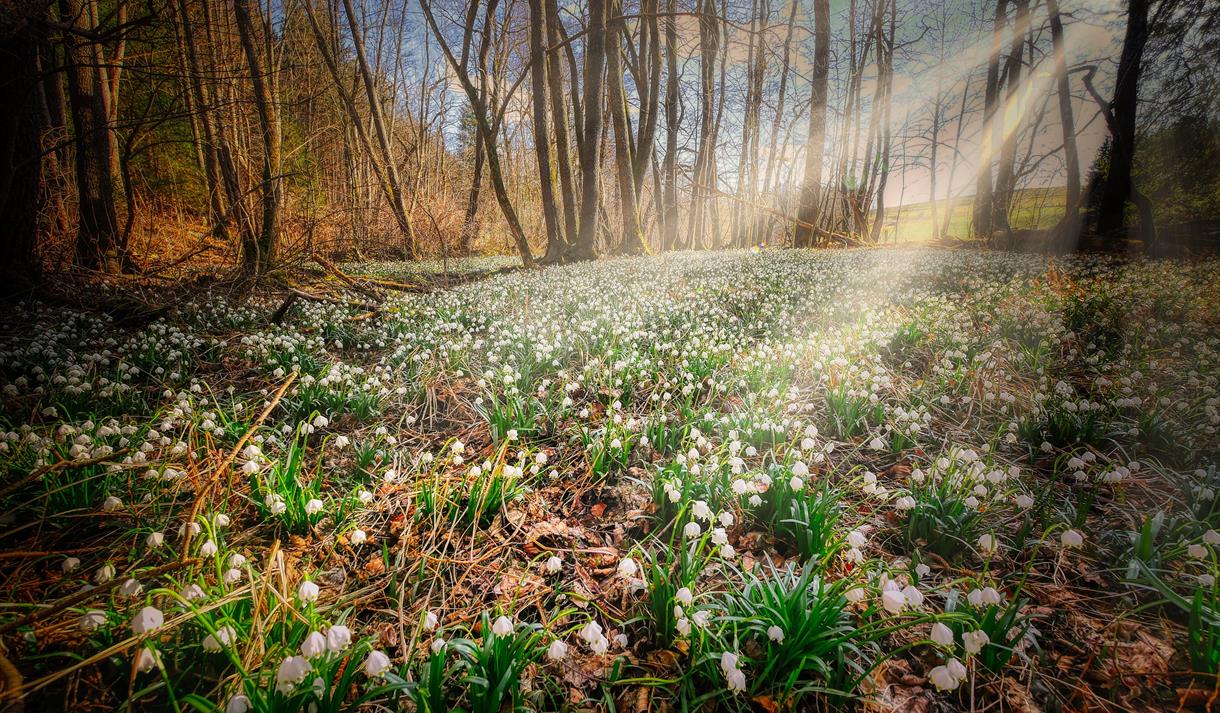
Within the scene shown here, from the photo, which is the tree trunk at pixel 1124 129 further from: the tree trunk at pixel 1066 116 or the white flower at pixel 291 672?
A: the white flower at pixel 291 672

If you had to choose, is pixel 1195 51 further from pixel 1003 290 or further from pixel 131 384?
pixel 131 384

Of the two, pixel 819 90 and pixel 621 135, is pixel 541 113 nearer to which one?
pixel 621 135

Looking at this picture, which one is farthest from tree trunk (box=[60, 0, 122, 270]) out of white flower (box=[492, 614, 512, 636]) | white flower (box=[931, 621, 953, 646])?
white flower (box=[931, 621, 953, 646])

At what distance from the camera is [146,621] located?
1.21 meters

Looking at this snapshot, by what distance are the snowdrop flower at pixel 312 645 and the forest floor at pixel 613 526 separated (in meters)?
0.04

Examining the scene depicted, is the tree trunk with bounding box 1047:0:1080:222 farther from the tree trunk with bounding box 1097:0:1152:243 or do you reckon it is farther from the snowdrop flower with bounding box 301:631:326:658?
the snowdrop flower with bounding box 301:631:326:658

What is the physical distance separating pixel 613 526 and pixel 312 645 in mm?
1421

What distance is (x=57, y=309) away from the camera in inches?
205

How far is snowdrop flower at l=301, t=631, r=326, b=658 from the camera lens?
123cm

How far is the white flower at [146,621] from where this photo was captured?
3.95ft

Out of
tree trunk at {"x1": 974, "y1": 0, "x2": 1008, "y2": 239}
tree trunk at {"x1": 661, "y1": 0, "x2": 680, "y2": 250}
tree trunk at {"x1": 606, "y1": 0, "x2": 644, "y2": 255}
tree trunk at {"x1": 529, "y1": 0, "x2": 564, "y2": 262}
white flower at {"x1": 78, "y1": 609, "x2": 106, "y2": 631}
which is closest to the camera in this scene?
white flower at {"x1": 78, "y1": 609, "x2": 106, "y2": 631}

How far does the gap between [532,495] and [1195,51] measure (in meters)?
10.4

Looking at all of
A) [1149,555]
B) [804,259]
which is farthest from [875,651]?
[804,259]

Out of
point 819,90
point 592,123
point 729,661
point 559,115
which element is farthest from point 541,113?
point 729,661
